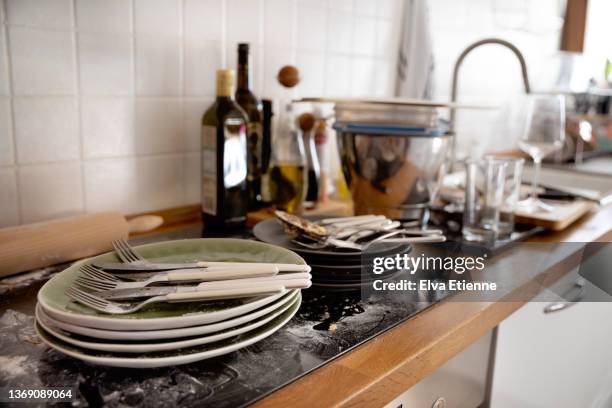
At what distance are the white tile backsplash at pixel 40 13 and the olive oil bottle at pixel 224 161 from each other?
259mm

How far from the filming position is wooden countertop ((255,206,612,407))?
0.53 m

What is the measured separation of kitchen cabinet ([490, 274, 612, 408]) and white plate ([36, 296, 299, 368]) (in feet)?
1.58

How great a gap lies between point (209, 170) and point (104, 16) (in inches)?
12.4

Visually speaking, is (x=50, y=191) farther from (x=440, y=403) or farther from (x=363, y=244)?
(x=440, y=403)

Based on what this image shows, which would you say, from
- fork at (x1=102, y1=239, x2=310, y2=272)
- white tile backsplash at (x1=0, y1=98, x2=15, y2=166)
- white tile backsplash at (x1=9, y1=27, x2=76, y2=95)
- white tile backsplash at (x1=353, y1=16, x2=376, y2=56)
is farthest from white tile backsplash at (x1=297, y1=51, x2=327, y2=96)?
fork at (x1=102, y1=239, x2=310, y2=272)

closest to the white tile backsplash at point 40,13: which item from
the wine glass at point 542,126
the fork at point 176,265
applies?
the fork at point 176,265

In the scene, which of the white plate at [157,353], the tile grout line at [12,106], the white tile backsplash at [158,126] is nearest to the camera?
the white plate at [157,353]

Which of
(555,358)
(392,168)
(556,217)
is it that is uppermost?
(392,168)

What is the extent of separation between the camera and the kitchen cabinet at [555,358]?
908mm

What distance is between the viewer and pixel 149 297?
59cm

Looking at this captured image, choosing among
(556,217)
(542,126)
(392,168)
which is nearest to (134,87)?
(392,168)

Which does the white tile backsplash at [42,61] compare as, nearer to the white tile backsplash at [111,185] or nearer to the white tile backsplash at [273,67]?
the white tile backsplash at [111,185]

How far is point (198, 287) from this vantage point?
58 cm

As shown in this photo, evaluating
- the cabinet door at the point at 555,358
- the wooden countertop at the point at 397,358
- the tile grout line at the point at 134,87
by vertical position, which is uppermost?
the tile grout line at the point at 134,87
